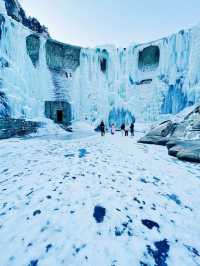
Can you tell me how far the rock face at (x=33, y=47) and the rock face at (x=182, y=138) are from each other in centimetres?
1945

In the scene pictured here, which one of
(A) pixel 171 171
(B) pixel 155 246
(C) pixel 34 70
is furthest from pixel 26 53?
(B) pixel 155 246

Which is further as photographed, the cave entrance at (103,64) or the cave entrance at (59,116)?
the cave entrance at (103,64)

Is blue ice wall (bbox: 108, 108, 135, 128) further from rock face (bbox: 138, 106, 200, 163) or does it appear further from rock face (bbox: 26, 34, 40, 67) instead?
rock face (bbox: 138, 106, 200, 163)

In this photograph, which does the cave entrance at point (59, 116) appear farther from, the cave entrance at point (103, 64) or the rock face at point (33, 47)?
the cave entrance at point (103, 64)

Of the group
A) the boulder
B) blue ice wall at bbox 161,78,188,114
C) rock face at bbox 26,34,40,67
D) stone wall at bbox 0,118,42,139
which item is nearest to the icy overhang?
blue ice wall at bbox 161,78,188,114

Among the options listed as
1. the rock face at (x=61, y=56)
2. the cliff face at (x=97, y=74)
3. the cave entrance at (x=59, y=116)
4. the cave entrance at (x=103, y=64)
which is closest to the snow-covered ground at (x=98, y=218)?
the cliff face at (x=97, y=74)

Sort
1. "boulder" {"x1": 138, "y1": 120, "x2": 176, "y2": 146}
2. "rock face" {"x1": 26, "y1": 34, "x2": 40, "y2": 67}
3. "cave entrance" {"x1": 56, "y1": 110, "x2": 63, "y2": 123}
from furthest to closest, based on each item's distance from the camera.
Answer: "cave entrance" {"x1": 56, "y1": 110, "x2": 63, "y2": 123}, "rock face" {"x1": 26, "y1": 34, "x2": 40, "y2": 67}, "boulder" {"x1": 138, "y1": 120, "x2": 176, "y2": 146}

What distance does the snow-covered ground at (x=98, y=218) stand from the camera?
81.0 inches

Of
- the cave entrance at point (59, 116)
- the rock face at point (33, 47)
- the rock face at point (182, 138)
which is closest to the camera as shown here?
the rock face at point (182, 138)

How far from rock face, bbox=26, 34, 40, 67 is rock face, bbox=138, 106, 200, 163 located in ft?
63.8

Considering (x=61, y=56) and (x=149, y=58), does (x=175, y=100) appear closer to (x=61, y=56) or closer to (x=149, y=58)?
(x=149, y=58)

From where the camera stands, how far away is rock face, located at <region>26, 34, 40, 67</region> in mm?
22578

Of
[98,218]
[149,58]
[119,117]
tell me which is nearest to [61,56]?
[119,117]

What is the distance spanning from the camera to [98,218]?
272 cm
